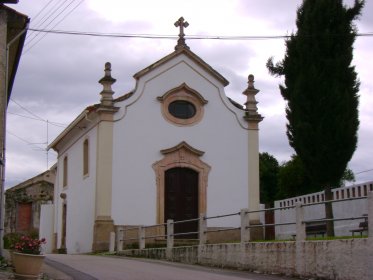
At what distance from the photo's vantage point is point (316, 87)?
18812mm

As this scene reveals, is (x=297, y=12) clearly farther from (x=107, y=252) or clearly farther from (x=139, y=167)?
(x=107, y=252)

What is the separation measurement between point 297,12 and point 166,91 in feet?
25.9

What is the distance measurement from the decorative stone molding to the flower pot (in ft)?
43.5

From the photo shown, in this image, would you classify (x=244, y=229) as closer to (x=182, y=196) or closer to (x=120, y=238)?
(x=120, y=238)

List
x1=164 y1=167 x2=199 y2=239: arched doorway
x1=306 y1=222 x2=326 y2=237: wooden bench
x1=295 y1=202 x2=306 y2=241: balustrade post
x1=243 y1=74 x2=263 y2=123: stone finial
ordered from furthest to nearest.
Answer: x1=243 y1=74 x2=263 y2=123: stone finial → x1=164 y1=167 x2=199 y2=239: arched doorway → x1=306 y1=222 x2=326 y2=237: wooden bench → x1=295 y1=202 x2=306 y2=241: balustrade post

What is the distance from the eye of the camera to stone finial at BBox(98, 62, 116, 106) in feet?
83.6

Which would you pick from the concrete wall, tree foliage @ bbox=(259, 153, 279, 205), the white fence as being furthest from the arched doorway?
tree foliage @ bbox=(259, 153, 279, 205)

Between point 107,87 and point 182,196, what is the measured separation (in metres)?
5.35

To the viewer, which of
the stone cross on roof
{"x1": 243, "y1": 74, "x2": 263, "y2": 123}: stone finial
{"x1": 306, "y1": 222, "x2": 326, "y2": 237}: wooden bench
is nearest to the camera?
{"x1": 306, "y1": 222, "x2": 326, "y2": 237}: wooden bench

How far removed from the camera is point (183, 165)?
26453mm

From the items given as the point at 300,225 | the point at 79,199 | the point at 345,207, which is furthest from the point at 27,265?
the point at 79,199

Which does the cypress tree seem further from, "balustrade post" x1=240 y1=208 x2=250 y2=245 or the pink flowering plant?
the pink flowering plant

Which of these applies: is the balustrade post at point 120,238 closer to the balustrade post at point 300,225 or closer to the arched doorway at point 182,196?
the arched doorway at point 182,196

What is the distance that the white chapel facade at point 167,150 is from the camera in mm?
25375
